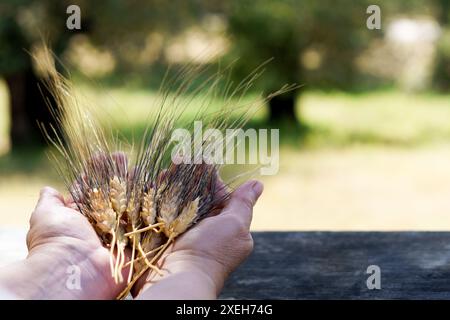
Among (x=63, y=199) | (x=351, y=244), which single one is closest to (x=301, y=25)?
(x=351, y=244)

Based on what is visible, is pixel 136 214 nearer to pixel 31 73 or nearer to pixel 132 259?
pixel 132 259

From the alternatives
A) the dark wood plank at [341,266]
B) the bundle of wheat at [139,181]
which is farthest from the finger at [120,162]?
the dark wood plank at [341,266]

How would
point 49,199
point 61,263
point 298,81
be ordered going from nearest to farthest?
point 61,263 → point 49,199 → point 298,81

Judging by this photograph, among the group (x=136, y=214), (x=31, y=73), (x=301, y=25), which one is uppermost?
(x=301, y=25)

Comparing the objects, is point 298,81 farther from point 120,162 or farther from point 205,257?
point 205,257

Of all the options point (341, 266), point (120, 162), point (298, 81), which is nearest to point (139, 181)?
point (120, 162)

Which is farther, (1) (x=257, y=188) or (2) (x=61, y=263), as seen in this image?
(1) (x=257, y=188)
